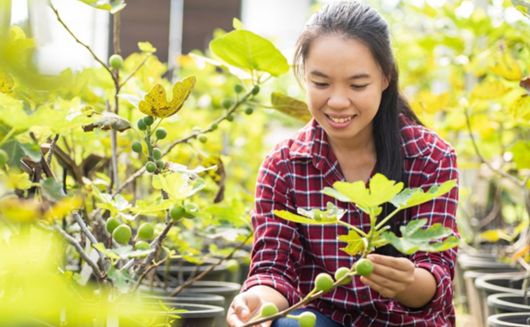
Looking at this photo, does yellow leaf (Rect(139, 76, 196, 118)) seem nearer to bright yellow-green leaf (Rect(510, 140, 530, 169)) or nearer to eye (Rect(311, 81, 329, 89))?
eye (Rect(311, 81, 329, 89))

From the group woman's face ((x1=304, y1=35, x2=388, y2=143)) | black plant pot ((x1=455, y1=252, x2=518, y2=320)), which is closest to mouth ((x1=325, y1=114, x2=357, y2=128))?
woman's face ((x1=304, y1=35, x2=388, y2=143))

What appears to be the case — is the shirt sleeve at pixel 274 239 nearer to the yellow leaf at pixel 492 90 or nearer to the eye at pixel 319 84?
the eye at pixel 319 84

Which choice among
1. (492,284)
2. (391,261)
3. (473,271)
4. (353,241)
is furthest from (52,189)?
(473,271)

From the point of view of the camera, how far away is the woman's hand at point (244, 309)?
3.94 ft

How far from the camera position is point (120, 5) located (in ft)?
3.93

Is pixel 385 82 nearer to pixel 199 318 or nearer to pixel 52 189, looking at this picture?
pixel 199 318

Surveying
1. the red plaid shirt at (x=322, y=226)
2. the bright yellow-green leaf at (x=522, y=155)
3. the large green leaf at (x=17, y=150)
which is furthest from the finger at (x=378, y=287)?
the bright yellow-green leaf at (x=522, y=155)

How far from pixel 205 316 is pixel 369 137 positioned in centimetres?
45

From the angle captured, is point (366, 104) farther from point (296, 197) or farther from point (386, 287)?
point (386, 287)

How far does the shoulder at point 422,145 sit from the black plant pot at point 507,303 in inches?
13.3

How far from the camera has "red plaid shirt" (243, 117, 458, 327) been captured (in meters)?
1.47

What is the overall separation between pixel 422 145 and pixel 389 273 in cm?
54

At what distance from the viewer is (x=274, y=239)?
1.53m

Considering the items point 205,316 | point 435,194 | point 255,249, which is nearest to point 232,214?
point 255,249
